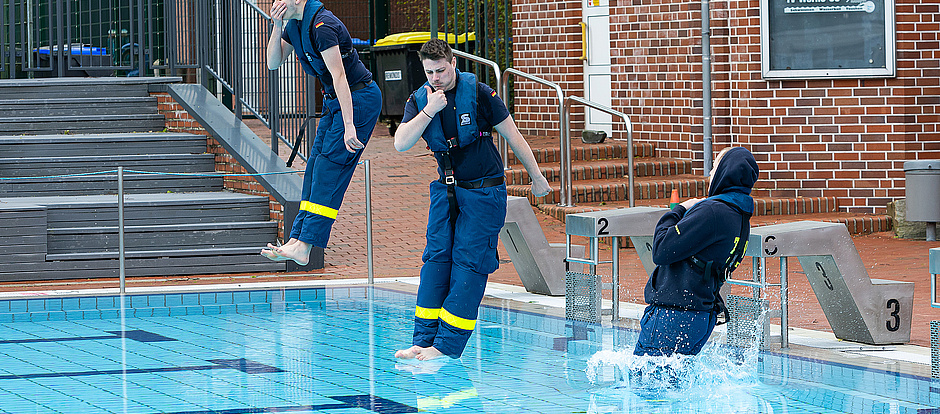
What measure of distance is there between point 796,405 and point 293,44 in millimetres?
3562

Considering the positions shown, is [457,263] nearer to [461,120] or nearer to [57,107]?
[461,120]

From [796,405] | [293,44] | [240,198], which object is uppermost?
[293,44]

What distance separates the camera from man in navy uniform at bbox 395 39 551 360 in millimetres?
6461

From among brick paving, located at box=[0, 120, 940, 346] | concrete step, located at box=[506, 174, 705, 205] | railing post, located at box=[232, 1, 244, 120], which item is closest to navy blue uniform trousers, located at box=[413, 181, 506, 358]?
brick paving, located at box=[0, 120, 940, 346]

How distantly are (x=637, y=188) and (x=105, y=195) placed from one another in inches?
201

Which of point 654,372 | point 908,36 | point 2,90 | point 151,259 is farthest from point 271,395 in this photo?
point 908,36

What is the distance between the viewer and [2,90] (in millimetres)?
12789

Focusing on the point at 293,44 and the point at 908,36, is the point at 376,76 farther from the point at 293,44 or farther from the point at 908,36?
the point at 293,44

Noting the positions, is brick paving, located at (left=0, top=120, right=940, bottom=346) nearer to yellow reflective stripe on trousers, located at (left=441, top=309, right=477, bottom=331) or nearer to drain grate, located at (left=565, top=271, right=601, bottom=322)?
drain grate, located at (left=565, top=271, right=601, bottom=322)

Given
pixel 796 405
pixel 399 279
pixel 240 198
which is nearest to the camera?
pixel 796 405

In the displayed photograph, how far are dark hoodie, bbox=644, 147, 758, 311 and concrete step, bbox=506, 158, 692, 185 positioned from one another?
7685mm

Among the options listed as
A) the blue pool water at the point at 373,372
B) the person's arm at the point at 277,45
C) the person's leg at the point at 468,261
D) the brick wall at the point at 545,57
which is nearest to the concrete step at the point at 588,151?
the brick wall at the point at 545,57

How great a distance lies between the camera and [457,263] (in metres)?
6.64

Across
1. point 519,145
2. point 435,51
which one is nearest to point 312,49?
point 435,51
